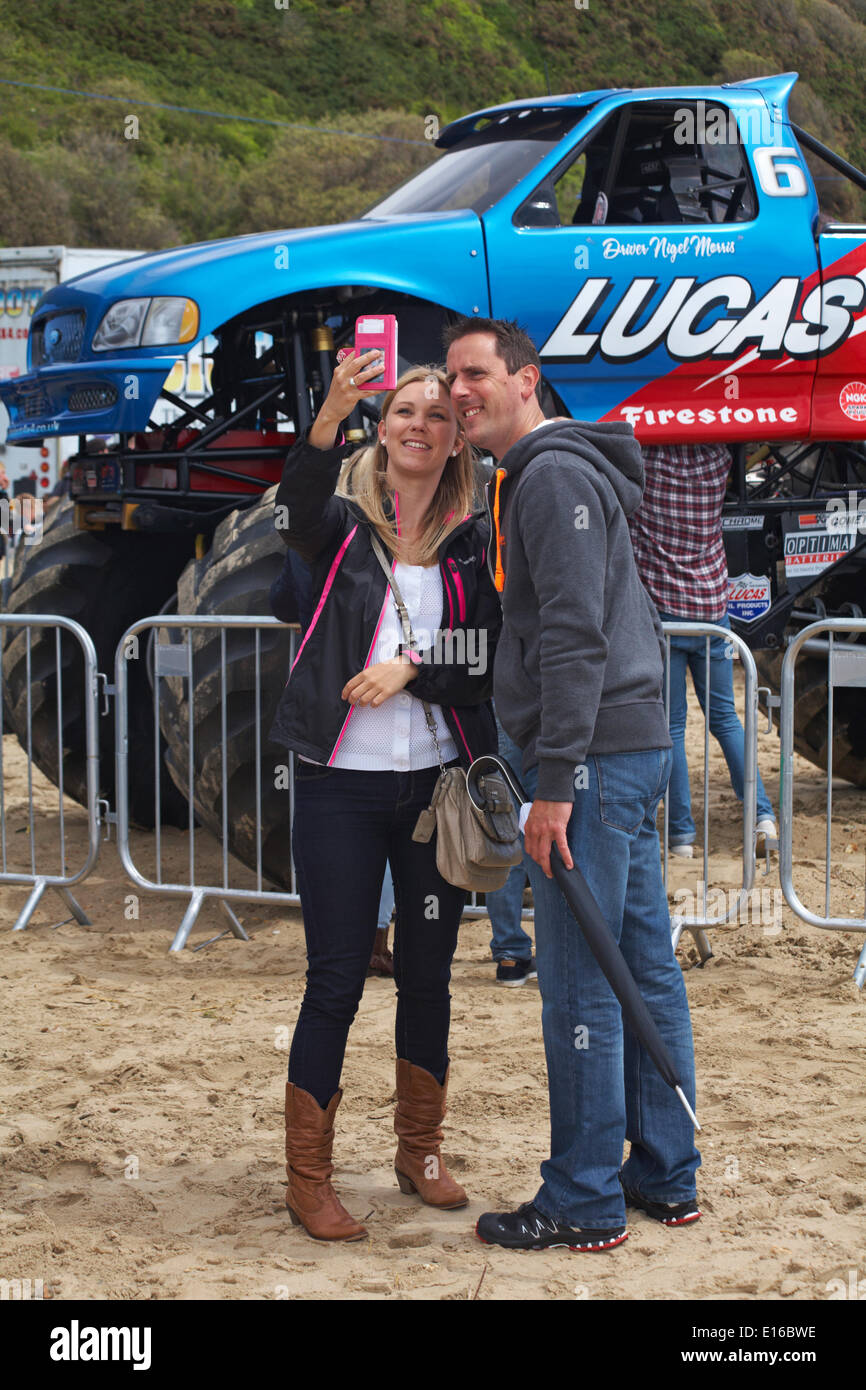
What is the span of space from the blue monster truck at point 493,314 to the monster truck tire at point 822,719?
2.89ft

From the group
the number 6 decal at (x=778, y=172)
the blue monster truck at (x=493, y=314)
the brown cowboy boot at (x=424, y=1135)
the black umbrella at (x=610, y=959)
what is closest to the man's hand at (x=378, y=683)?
the black umbrella at (x=610, y=959)

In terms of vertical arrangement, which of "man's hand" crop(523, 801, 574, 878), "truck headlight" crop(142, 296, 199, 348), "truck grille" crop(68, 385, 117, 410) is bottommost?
"man's hand" crop(523, 801, 574, 878)

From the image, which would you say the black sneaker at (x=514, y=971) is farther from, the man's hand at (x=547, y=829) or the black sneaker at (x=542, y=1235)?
the man's hand at (x=547, y=829)

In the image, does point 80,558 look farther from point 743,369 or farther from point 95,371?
point 743,369

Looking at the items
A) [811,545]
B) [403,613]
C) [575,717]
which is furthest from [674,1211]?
[811,545]

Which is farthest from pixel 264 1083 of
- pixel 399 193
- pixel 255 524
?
pixel 399 193

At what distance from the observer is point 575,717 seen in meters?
2.94

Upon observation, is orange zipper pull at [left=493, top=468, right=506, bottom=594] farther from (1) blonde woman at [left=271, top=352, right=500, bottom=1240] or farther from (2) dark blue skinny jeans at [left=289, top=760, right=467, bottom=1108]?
(2) dark blue skinny jeans at [left=289, top=760, right=467, bottom=1108]

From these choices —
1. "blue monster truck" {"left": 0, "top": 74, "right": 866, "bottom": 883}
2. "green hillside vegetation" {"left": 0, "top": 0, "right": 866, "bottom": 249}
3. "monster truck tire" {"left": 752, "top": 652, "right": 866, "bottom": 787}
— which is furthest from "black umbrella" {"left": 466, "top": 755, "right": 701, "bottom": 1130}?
"green hillside vegetation" {"left": 0, "top": 0, "right": 866, "bottom": 249}

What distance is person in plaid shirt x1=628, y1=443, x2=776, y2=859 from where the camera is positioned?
6.04m

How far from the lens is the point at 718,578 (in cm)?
611

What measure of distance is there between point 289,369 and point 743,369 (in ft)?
6.44

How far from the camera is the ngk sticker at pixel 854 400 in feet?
21.0

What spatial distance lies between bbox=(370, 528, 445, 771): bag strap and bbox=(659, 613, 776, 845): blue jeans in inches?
112
